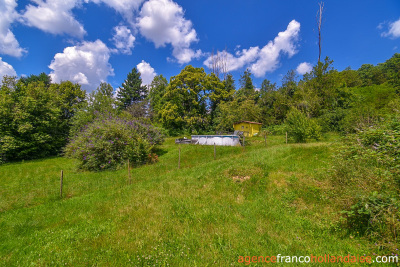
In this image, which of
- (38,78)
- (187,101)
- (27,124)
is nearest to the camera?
(27,124)

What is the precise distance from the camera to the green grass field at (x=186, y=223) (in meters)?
2.80

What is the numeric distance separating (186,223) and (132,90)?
158 feet

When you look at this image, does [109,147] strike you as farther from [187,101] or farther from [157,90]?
[157,90]

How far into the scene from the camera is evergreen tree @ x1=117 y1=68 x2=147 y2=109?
4538 cm

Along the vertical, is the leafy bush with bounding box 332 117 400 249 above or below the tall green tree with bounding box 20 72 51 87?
below

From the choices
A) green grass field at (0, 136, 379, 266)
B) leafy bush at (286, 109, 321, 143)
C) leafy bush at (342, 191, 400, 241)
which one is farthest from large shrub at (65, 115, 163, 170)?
leafy bush at (286, 109, 321, 143)

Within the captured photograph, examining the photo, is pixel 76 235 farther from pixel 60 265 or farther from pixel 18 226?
pixel 18 226

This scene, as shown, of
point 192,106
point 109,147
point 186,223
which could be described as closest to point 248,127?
point 192,106

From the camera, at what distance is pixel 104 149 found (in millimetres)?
11570

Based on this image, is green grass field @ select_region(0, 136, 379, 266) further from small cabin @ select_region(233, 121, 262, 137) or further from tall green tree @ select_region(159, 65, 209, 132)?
tall green tree @ select_region(159, 65, 209, 132)

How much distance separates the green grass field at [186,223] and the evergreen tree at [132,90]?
42709 mm

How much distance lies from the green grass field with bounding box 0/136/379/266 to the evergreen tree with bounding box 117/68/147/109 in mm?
42709

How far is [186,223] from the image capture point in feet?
12.2

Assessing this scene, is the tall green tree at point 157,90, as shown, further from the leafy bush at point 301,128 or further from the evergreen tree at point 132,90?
the leafy bush at point 301,128
